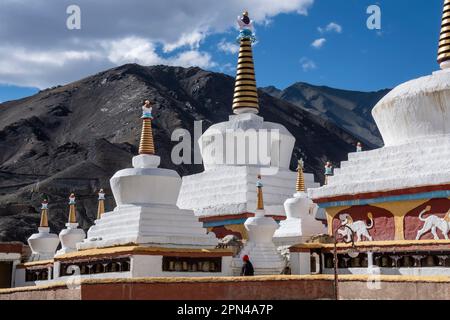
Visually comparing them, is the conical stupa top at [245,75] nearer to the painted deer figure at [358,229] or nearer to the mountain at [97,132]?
the painted deer figure at [358,229]

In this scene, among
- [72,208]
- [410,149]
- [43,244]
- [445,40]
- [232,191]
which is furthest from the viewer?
[43,244]

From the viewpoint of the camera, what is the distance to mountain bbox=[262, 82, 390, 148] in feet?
442

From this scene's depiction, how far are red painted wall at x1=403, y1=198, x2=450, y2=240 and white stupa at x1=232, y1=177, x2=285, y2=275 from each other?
317 cm

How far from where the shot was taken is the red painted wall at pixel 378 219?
54.2 ft

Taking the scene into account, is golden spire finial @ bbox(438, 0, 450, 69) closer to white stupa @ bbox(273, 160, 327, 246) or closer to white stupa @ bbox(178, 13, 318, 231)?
white stupa @ bbox(273, 160, 327, 246)

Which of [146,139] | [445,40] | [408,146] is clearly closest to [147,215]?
[146,139]

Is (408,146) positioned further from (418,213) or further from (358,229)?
(358,229)

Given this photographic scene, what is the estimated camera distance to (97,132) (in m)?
78.2

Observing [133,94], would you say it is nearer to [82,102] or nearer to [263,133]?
[82,102]

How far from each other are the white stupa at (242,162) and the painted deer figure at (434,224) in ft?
20.0

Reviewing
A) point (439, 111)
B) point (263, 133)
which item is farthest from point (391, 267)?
point (263, 133)

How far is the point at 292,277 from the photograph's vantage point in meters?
13.6

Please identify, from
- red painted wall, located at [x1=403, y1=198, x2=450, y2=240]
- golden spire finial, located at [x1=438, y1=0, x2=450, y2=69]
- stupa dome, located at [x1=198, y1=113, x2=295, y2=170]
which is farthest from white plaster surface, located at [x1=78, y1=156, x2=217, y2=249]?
golden spire finial, located at [x1=438, y1=0, x2=450, y2=69]

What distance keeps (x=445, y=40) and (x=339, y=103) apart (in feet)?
415
